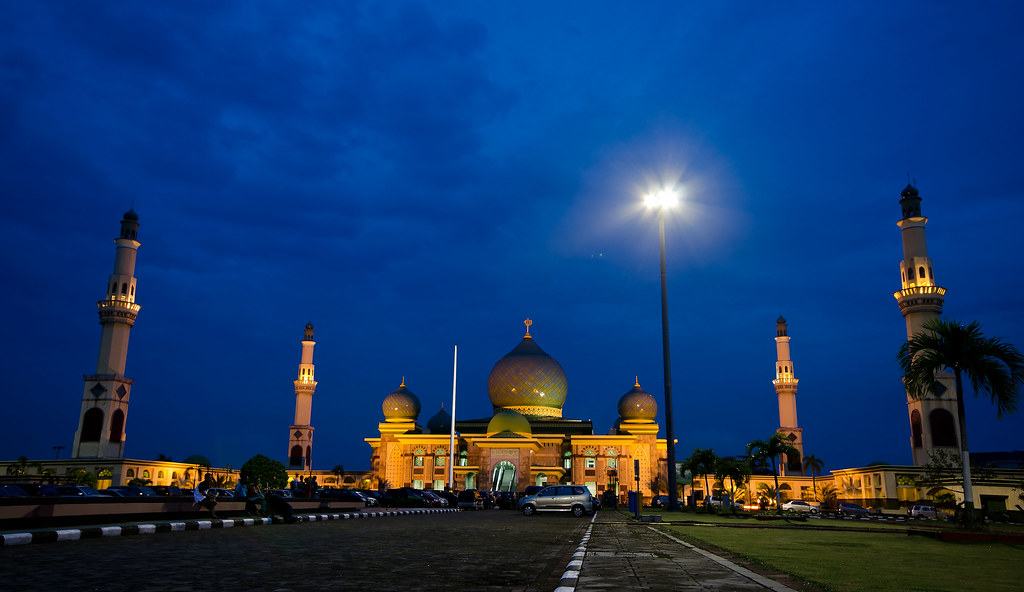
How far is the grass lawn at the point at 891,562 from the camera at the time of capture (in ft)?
24.0

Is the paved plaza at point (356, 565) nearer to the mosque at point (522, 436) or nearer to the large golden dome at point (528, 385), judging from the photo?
the mosque at point (522, 436)

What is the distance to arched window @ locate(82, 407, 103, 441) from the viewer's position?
211 ft

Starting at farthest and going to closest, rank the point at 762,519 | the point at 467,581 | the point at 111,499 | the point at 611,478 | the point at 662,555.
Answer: the point at 611,478, the point at 762,519, the point at 111,499, the point at 662,555, the point at 467,581

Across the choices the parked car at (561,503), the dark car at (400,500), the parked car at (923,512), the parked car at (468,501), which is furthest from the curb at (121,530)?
the parked car at (923,512)

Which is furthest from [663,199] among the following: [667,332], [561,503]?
[561,503]

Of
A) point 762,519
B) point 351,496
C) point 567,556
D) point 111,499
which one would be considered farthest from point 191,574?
point 351,496

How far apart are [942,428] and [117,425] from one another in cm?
7145

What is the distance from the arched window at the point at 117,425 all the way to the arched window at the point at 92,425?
1094 millimetres

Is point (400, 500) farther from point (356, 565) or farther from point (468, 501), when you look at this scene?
point (356, 565)

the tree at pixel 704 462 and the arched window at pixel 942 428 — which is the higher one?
the arched window at pixel 942 428

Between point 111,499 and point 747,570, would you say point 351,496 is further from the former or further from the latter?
point 747,570

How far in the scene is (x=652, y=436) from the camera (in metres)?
74.2

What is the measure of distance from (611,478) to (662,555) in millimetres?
60583

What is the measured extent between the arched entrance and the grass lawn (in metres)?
52.6
